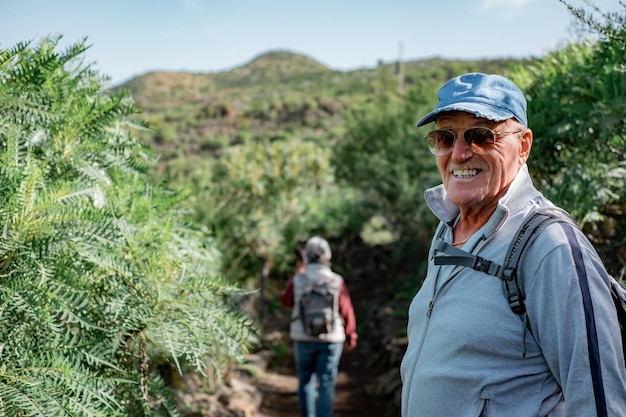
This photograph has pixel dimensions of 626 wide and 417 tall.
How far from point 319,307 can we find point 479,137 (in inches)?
141

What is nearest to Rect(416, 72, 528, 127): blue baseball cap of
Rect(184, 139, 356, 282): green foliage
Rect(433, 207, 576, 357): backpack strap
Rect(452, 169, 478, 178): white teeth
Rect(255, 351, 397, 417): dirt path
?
Rect(452, 169, 478, 178): white teeth

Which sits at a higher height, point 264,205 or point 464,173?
point 464,173

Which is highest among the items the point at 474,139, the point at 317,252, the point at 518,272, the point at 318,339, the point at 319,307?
the point at 474,139

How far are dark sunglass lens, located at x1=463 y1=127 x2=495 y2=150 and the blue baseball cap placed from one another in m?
0.05

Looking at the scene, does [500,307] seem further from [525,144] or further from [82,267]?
[82,267]

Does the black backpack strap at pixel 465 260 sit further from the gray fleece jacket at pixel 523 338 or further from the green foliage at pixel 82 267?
the green foliage at pixel 82 267

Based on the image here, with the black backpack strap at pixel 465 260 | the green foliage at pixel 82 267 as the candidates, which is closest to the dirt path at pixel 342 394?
the green foliage at pixel 82 267

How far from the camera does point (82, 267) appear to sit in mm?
2336

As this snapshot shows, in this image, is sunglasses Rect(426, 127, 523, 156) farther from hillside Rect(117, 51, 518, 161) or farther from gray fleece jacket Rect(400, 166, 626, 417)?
hillside Rect(117, 51, 518, 161)

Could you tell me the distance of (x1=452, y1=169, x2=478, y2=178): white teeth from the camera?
1.87 meters

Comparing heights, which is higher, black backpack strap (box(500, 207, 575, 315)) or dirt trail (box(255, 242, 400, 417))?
black backpack strap (box(500, 207, 575, 315))

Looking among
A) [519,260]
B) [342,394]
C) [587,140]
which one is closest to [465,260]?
[519,260]

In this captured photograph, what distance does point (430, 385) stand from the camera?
1726 millimetres

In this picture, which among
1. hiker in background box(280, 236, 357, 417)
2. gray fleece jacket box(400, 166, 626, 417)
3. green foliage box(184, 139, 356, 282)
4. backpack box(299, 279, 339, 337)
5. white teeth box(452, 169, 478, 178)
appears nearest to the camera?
gray fleece jacket box(400, 166, 626, 417)
